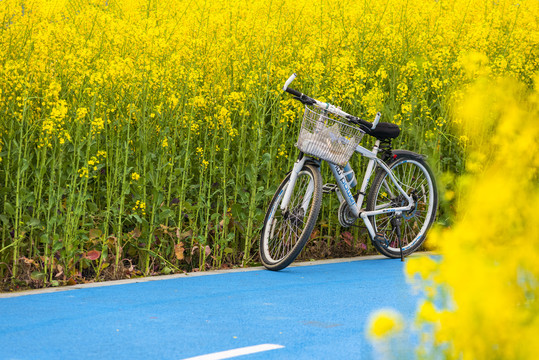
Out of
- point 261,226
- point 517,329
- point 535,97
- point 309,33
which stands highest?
point 309,33

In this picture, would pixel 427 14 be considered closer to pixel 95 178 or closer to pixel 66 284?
pixel 95 178

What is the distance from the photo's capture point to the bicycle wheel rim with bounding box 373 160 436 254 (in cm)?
724

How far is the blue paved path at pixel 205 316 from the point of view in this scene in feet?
13.2

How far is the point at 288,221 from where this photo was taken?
258 inches

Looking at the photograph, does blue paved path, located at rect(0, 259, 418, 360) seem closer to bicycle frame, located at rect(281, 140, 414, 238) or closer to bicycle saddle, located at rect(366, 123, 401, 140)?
bicycle frame, located at rect(281, 140, 414, 238)

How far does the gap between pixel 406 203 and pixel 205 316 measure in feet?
10.00

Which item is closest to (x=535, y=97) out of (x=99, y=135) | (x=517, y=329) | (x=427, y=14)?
(x=517, y=329)

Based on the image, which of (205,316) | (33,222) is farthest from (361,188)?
(33,222)

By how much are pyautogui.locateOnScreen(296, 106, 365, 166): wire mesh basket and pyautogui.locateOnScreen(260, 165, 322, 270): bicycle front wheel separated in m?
0.19

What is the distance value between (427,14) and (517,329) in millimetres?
7438

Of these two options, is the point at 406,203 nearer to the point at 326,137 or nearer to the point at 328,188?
the point at 328,188

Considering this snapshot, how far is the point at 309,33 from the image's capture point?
7922mm

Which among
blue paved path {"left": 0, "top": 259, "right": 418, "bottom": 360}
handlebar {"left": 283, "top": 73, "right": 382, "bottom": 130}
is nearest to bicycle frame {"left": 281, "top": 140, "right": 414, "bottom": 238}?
handlebar {"left": 283, "top": 73, "right": 382, "bottom": 130}

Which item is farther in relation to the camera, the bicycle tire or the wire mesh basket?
the bicycle tire
